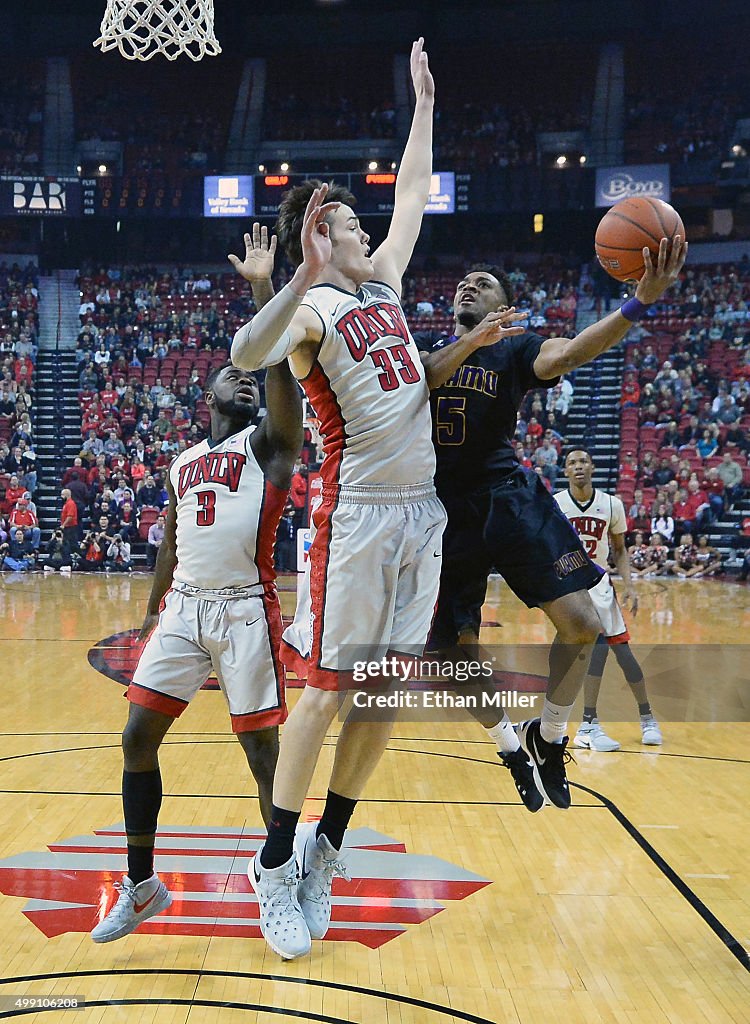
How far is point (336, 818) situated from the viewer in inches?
157

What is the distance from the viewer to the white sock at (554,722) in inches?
178

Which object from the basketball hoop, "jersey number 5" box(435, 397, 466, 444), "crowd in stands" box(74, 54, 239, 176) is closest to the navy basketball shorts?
"jersey number 5" box(435, 397, 466, 444)

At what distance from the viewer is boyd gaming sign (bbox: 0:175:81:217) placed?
83.4ft

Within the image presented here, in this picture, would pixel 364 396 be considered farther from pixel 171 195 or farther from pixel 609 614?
pixel 171 195

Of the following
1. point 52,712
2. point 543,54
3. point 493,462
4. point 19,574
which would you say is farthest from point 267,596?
point 543,54

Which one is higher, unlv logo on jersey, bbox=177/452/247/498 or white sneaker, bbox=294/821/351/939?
unlv logo on jersey, bbox=177/452/247/498

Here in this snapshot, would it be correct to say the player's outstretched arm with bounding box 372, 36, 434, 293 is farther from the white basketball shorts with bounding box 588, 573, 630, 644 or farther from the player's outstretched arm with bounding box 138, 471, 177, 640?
the white basketball shorts with bounding box 588, 573, 630, 644

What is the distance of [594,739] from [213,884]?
135 inches

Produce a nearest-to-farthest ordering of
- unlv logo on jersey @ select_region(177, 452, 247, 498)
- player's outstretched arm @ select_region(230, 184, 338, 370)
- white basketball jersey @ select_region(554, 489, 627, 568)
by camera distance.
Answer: player's outstretched arm @ select_region(230, 184, 338, 370), unlv logo on jersey @ select_region(177, 452, 247, 498), white basketball jersey @ select_region(554, 489, 627, 568)

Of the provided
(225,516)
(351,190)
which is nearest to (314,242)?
(225,516)

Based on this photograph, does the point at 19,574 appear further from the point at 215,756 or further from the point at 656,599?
the point at 215,756

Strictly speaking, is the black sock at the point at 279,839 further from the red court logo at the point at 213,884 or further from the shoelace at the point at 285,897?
the red court logo at the point at 213,884

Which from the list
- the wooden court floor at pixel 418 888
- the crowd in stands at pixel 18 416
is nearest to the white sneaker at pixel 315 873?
the wooden court floor at pixel 418 888

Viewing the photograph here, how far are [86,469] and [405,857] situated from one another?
660 inches
